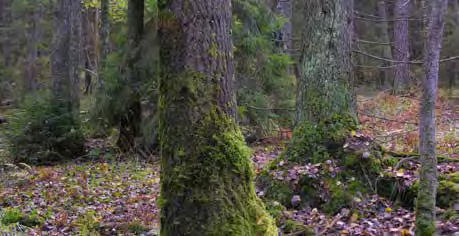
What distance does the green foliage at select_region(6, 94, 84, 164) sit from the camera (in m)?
13.1

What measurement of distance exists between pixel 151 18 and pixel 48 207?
578cm

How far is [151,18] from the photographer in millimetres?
12633

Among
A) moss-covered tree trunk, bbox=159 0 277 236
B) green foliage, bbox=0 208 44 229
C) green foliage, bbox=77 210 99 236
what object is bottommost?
green foliage, bbox=0 208 44 229

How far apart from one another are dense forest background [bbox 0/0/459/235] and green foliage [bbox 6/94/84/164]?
4 centimetres

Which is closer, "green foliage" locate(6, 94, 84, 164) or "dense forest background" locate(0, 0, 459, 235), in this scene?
"dense forest background" locate(0, 0, 459, 235)

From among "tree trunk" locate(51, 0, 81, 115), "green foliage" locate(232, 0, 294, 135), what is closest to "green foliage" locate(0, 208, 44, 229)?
"tree trunk" locate(51, 0, 81, 115)

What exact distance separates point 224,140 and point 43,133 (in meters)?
9.67

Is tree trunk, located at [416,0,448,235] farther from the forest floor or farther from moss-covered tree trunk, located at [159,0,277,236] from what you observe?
moss-covered tree trunk, located at [159,0,277,236]

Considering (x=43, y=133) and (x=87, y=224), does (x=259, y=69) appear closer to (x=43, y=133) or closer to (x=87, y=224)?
(x=43, y=133)

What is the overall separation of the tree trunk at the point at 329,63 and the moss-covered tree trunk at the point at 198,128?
3.07 m

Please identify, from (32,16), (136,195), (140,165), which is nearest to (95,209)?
(136,195)

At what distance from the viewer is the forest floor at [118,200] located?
6320 mm

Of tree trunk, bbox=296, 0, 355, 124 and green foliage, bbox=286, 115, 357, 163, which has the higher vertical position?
tree trunk, bbox=296, 0, 355, 124

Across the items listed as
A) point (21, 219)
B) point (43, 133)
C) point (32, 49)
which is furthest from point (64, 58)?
point (32, 49)
